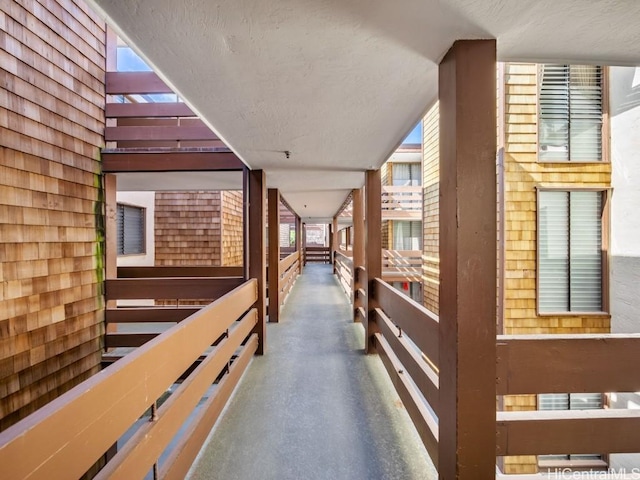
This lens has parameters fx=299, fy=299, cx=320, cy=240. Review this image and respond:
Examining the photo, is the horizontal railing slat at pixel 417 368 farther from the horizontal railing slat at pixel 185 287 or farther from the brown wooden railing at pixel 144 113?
the brown wooden railing at pixel 144 113

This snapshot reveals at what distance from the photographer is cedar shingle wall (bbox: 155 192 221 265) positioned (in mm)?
6238

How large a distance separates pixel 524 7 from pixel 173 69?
1363 mm

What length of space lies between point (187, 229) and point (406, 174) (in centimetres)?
674

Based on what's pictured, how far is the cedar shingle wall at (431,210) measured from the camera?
6.25 m

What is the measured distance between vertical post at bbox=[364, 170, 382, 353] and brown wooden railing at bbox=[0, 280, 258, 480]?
1.66 meters

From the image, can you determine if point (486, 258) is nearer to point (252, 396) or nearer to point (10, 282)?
point (252, 396)

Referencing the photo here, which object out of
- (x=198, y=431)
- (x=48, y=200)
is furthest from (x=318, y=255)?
(x=198, y=431)

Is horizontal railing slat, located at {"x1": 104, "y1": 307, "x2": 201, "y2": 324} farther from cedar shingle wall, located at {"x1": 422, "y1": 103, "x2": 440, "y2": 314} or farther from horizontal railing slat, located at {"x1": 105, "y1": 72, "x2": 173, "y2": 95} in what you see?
cedar shingle wall, located at {"x1": 422, "y1": 103, "x2": 440, "y2": 314}

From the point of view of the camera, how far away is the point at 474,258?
3.75ft

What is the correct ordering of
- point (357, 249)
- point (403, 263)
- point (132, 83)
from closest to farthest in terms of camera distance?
1. point (132, 83)
2. point (357, 249)
3. point (403, 263)

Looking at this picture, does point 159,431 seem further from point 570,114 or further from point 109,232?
point 570,114

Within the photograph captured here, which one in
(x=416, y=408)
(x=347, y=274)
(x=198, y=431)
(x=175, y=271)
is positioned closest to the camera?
(x=198, y=431)

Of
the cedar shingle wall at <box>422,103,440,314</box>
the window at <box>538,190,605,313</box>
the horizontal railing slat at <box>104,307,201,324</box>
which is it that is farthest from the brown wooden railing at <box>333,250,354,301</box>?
the window at <box>538,190,605,313</box>

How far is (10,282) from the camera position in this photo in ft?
8.21
